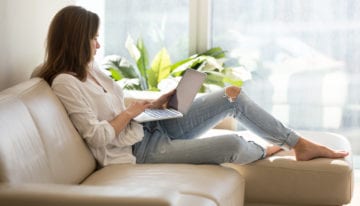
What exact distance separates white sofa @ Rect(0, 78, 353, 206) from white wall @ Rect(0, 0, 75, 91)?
28 centimetres

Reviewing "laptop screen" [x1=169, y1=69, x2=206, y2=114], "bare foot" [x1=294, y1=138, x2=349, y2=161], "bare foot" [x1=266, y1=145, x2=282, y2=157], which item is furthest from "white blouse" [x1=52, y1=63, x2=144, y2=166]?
"bare foot" [x1=294, y1=138, x2=349, y2=161]

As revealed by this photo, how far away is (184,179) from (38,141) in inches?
23.0

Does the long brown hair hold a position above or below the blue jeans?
above

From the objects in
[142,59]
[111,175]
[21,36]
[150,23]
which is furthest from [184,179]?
[150,23]

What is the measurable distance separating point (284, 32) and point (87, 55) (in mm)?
2175

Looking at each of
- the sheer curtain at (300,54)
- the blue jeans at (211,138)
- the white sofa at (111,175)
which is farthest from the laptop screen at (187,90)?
the sheer curtain at (300,54)

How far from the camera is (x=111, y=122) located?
317cm

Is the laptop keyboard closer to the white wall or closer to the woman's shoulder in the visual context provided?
the woman's shoulder

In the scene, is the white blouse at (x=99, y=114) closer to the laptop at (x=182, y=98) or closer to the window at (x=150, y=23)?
the laptop at (x=182, y=98)

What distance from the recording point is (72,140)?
2.97 m

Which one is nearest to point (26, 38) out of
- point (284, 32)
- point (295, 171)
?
point (295, 171)

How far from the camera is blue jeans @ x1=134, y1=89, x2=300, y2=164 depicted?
324cm

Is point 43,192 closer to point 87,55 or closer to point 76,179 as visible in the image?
point 76,179

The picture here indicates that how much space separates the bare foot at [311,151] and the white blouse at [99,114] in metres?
0.73
